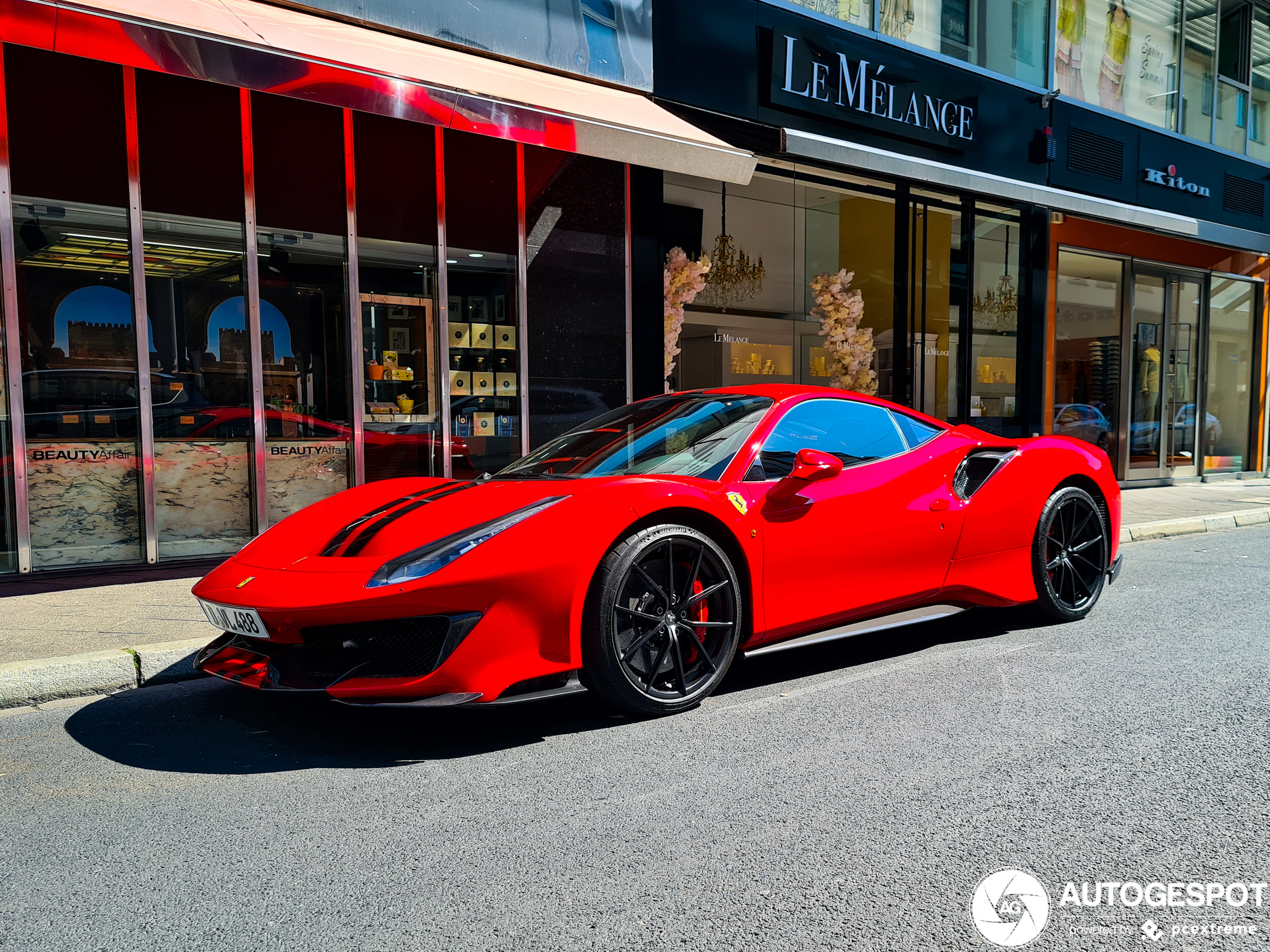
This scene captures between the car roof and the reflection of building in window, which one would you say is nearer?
the car roof

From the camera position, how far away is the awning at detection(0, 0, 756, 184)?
5316mm

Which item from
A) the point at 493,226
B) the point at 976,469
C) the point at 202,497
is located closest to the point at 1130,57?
the point at 493,226

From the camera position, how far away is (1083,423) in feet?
45.7

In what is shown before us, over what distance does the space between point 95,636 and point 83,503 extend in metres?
2.77

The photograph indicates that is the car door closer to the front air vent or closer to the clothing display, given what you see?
the front air vent

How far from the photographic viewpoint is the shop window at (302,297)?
746 cm

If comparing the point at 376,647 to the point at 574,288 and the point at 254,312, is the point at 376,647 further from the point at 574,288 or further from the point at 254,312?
the point at 574,288

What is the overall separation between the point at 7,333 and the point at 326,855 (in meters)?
5.68

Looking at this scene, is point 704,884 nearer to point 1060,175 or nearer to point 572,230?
point 572,230

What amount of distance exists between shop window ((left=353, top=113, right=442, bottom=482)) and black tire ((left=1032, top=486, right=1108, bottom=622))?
4.77m

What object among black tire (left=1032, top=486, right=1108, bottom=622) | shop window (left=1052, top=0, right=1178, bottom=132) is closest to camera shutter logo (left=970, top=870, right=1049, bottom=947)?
black tire (left=1032, top=486, right=1108, bottom=622)

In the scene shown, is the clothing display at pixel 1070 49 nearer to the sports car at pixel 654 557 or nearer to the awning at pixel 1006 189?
the awning at pixel 1006 189

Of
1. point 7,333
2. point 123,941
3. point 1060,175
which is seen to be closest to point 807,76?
point 1060,175

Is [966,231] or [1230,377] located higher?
[966,231]
